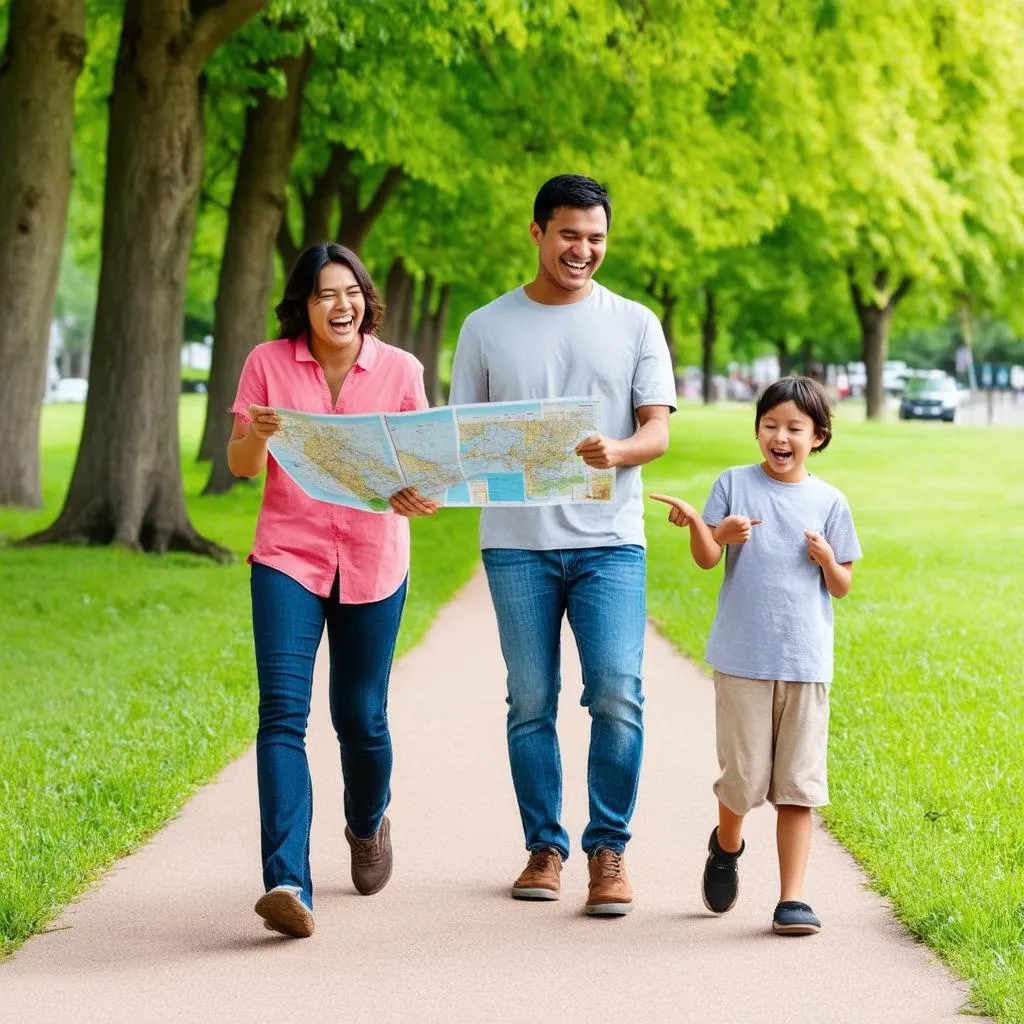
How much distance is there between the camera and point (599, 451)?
4.65 metres

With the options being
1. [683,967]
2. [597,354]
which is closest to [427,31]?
[597,354]

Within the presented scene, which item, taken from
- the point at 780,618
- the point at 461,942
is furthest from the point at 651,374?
the point at 461,942

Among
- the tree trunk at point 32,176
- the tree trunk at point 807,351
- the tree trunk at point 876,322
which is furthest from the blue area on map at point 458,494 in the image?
the tree trunk at point 807,351

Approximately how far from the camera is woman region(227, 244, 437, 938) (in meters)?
4.68

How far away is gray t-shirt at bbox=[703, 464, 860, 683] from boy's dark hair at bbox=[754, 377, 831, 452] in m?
0.16

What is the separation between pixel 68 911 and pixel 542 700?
146cm

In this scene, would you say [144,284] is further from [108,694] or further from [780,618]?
[780,618]

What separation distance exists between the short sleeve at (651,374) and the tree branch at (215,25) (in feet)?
33.8

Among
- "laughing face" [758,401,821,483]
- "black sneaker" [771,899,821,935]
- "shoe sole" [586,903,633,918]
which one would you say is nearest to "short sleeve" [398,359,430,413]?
"laughing face" [758,401,821,483]

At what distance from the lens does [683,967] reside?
175 inches

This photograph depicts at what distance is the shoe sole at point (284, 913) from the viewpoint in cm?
455

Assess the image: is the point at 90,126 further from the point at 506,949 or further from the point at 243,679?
the point at 506,949

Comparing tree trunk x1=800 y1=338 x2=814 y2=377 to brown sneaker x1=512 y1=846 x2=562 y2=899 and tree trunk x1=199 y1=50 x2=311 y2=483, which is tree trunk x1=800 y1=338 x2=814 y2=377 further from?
brown sneaker x1=512 y1=846 x2=562 y2=899

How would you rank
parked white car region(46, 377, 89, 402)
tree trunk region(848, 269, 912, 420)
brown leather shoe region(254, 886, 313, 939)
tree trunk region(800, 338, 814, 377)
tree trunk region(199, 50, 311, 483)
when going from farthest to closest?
parked white car region(46, 377, 89, 402) < tree trunk region(800, 338, 814, 377) < tree trunk region(848, 269, 912, 420) < tree trunk region(199, 50, 311, 483) < brown leather shoe region(254, 886, 313, 939)
